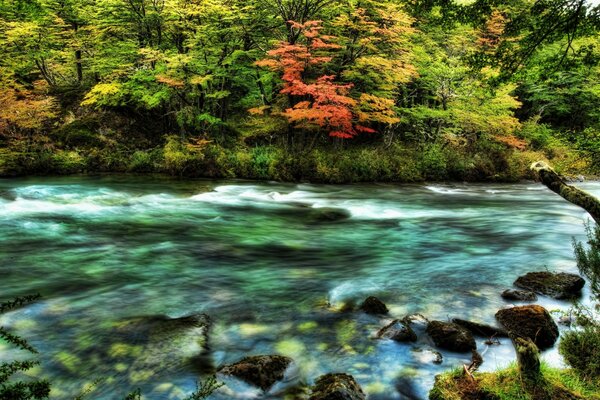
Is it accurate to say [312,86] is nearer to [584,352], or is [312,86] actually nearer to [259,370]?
[259,370]

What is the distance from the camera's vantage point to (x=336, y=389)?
3570 mm

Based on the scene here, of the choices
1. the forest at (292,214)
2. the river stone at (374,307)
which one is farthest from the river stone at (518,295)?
the river stone at (374,307)

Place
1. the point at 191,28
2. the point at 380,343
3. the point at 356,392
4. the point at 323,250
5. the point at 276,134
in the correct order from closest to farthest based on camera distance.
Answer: the point at 356,392 → the point at 380,343 → the point at 323,250 → the point at 191,28 → the point at 276,134

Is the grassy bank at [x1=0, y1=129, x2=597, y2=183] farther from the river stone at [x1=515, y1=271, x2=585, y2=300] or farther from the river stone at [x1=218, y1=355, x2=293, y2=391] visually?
the river stone at [x1=218, y1=355, x2=293, y2=391]

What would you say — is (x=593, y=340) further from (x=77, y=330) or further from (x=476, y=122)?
(x=476, y=122)

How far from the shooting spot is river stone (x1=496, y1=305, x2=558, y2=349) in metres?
4.60

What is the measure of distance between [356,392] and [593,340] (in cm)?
218

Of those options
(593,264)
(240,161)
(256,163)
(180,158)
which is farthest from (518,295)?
(180,158)

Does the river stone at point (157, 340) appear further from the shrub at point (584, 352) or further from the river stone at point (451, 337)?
the shrub at point (584, 352)

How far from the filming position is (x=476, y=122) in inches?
797

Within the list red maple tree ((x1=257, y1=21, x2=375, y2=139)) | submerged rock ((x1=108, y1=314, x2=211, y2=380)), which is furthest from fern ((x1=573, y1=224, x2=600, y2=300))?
red maple tree ((x1=257, y1=21, x2=375, y2=139))

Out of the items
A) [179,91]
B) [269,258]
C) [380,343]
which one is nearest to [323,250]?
[269,258]

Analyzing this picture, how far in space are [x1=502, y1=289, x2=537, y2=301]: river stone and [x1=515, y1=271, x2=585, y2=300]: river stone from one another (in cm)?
Result: 26

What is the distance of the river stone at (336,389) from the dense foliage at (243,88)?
13.9m
